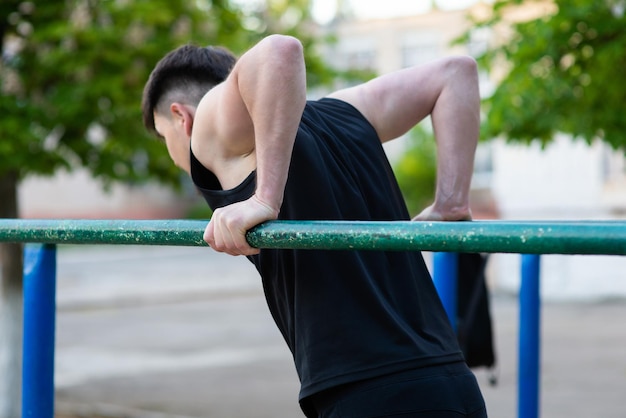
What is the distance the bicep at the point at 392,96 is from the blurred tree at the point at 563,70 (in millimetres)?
2902

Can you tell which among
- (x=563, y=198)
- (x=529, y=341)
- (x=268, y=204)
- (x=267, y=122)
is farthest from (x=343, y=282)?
(x=563, y=198)

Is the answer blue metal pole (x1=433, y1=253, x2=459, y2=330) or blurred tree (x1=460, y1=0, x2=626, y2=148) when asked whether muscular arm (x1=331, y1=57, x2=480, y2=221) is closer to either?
blue metal pole (x1=433, y1=253, x2=459, y2=330)

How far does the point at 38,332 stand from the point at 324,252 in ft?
2.67

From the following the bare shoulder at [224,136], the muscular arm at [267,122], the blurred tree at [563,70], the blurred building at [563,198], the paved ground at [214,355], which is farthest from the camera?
the blurred building at [563,198]

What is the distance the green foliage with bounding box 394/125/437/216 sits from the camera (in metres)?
18.9

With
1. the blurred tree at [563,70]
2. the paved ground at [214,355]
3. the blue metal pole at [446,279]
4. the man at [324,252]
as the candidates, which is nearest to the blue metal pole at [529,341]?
the blue metal pole at [446,279]

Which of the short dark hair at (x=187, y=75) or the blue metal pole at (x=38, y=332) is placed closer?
the short dark hair at (x=187, y=75)

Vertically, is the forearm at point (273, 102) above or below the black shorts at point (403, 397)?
above

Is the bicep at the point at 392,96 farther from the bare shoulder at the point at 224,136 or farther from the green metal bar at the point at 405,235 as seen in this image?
the green metal bar at the point at 405,235

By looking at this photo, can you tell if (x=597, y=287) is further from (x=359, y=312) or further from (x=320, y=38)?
(x=359, y=312)

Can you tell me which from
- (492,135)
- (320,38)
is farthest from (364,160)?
(320,38)

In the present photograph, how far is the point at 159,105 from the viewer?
1.95 m

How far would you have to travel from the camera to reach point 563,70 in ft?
15.9

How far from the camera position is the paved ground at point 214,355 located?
6836mm
